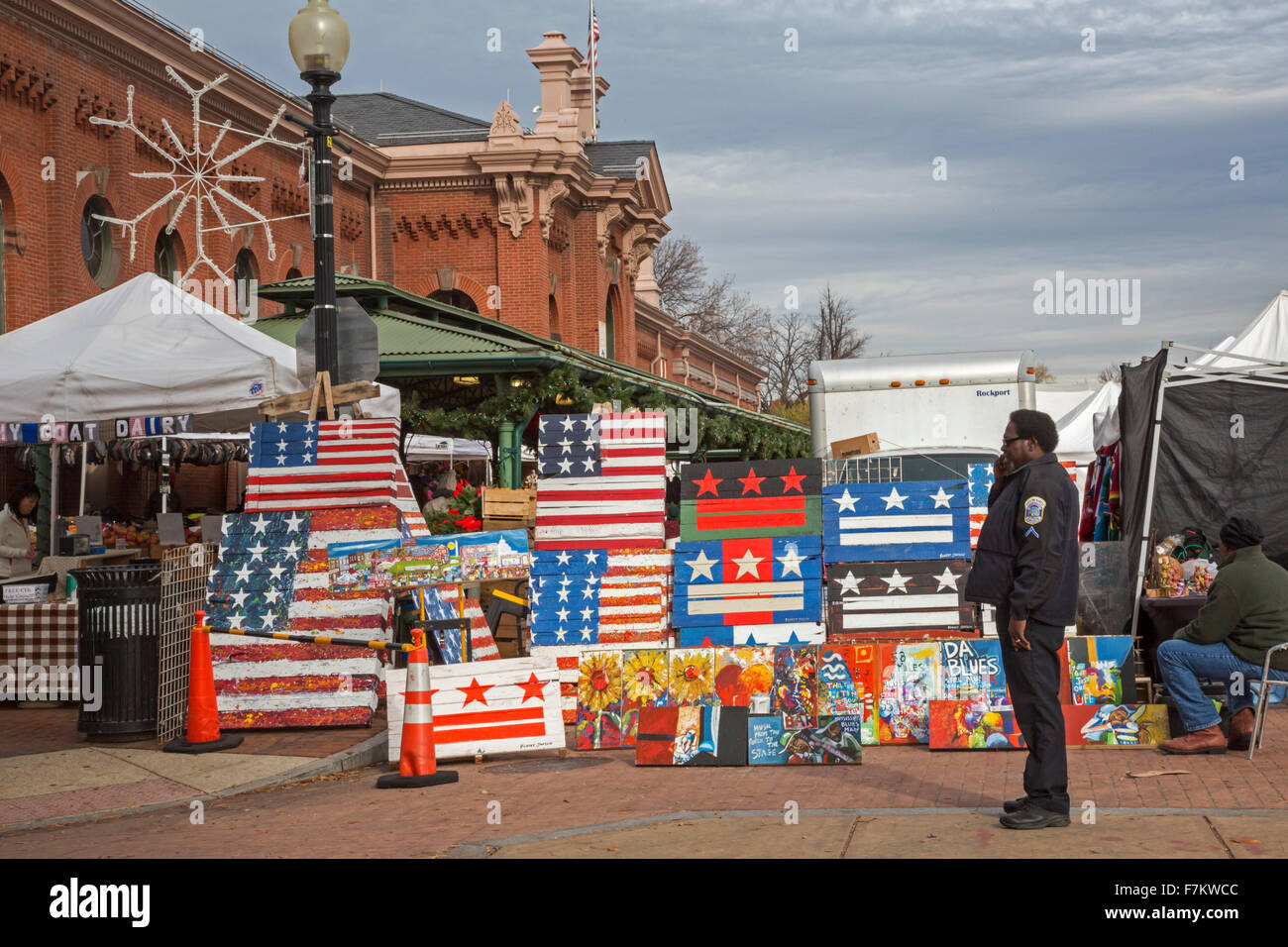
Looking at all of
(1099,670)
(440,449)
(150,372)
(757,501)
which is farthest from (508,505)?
(440,449)

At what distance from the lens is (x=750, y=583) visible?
1098cm

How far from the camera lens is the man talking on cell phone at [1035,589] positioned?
673 centimetres

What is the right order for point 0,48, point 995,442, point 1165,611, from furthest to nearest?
point 0,48 → point 995,442 → point 1165,611

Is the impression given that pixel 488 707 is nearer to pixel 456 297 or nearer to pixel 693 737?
pixel 693 737

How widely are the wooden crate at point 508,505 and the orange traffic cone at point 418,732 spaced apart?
6.98 meters

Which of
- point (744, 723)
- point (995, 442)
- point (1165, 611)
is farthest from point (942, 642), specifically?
point (995, 442)

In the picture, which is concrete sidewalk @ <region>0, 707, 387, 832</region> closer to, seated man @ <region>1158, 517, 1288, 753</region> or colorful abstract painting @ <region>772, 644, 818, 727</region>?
colorful abstract painting @ <region>772, 644, 818, 727</region>

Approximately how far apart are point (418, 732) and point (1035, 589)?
4129mm

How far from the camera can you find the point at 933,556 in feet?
35.9

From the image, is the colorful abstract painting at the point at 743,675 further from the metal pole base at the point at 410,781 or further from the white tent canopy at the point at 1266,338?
the white tent canopy at the point at 1266,338

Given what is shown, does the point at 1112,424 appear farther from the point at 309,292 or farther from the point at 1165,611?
the point at 309,292

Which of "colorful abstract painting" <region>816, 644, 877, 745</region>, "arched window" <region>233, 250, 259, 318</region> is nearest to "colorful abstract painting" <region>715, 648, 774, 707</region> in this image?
"colorful abstract painting" <region>816, 644, 877, 745</region>

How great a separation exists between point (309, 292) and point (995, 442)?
11.3 meters
